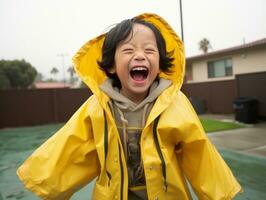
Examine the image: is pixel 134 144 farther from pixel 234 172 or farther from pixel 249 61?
pixel 249 61

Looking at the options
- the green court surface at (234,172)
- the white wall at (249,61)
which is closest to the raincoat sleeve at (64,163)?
the green court surface at (234,172)

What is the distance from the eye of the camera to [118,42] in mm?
→ 1782

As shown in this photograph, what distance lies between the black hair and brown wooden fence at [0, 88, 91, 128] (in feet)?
41.5

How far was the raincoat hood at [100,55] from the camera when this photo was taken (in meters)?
1.92

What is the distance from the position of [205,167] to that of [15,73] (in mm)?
40022

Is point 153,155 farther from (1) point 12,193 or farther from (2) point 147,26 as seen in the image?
(1) point 12,193

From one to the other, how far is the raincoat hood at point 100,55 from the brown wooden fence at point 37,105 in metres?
12.5

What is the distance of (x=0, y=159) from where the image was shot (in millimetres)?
6566

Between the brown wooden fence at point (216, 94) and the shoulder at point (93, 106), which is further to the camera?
the brown wooden fence at point (216, 94)

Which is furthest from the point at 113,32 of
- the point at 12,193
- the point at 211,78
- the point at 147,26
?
the point at 211,78

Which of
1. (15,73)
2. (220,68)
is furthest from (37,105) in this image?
(15,73)

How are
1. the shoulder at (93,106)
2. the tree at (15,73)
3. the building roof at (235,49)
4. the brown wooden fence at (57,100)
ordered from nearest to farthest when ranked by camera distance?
1. the shoulder at (93,106)
2. the brown wooden fence at (57,100)
3. the building roof at (235,49)
4. the tree at (15,73)

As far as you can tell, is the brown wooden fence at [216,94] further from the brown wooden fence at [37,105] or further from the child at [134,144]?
the child at [134,144]

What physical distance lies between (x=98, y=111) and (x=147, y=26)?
587 millimetres
